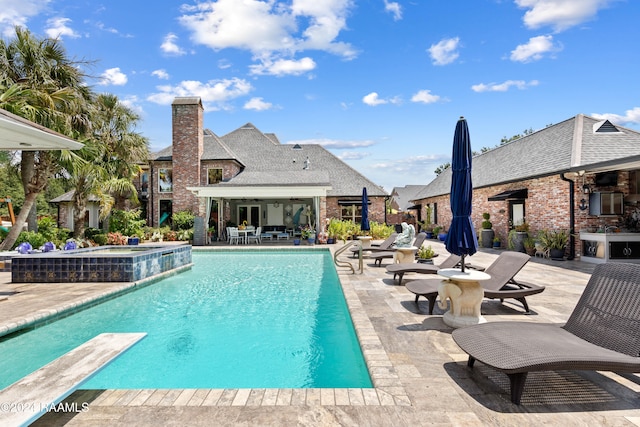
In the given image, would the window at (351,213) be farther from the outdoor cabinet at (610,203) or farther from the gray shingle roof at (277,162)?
the outdoor cabinet at (610,203)

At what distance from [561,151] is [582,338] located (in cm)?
1414

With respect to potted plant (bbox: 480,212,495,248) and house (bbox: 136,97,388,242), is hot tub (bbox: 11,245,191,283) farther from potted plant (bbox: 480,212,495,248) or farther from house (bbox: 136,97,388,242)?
potted plant (bbox: 480,212,495,248)

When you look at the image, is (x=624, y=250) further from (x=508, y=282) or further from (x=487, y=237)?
(x=508, y=282)

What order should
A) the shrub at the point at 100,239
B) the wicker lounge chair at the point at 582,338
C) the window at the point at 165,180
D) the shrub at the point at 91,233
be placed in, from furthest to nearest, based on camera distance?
the window at the point at 165,180
the shrub at the point at 91,233
the shrub at the point at 100,239
the wicker lounge chair at the point at 582,338

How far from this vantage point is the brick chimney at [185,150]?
958 inches

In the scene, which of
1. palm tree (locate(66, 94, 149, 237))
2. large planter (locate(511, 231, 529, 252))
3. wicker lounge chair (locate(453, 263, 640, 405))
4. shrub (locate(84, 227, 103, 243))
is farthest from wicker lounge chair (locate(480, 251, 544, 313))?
shrub (locate(84, 227, 103, 243))

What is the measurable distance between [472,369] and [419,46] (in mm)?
13365

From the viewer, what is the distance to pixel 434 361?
13.1ft

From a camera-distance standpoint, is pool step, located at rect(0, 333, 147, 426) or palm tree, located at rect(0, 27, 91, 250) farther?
palm tree, located at rect(0, 27, 91, 250)

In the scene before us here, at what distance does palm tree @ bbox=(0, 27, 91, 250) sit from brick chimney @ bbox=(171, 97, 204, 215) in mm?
8775

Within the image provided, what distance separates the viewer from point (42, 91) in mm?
12617

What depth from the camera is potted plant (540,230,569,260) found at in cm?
1308

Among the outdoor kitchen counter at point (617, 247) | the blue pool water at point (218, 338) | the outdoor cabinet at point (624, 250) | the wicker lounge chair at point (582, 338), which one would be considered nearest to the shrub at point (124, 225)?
the blue pool water at point (218, 338)

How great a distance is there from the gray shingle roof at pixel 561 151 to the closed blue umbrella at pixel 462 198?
26.4ft
